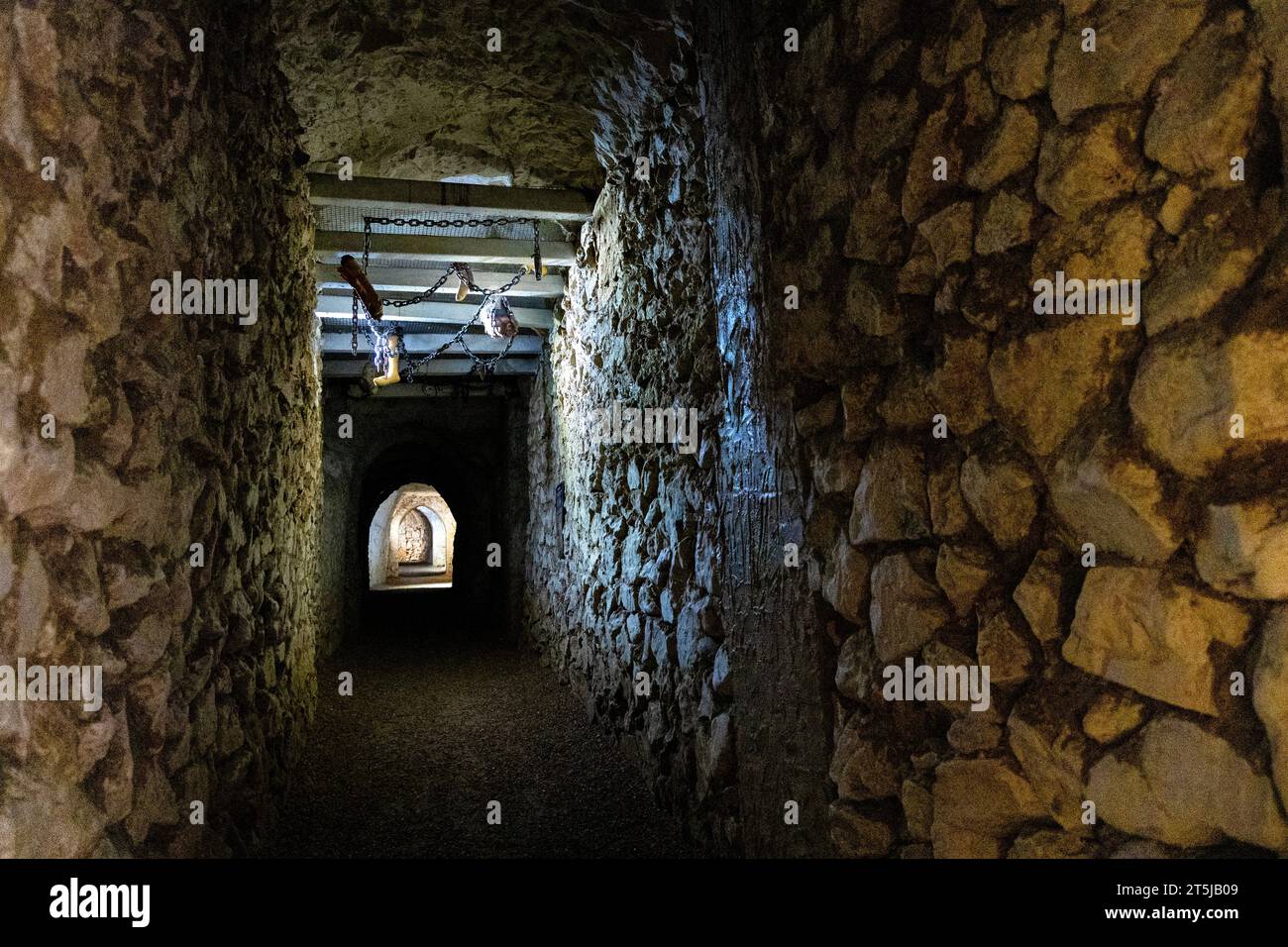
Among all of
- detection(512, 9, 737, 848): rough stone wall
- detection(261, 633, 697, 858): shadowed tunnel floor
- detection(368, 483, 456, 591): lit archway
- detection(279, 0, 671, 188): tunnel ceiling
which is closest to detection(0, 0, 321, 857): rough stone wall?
detection(279, 0, 671, 188): tunnel ceiling

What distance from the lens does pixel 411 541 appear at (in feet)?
72.1

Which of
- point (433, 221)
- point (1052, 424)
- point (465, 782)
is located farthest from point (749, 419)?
point (433, 221)

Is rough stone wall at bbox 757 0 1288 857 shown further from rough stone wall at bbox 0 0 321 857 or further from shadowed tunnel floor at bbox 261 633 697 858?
rough stone wall at bbox 0 0 321 857

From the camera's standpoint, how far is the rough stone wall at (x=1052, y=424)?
51.1 inches

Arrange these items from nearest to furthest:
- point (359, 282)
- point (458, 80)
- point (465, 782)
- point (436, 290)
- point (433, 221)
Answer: point (458, 80)
point (465, 782)
point (433, 221)
point (359, 282)
point (436, 290)

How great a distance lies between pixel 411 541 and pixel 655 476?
63.2 ft

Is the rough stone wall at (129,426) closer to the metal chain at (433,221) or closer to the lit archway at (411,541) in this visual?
the metal chain at (433,221)

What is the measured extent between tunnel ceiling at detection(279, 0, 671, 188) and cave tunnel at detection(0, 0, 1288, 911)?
0.02m

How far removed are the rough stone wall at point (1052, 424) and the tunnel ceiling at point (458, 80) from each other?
150cm

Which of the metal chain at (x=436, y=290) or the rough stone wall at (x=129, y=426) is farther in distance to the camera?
the metal chain at (x=436, y=290)

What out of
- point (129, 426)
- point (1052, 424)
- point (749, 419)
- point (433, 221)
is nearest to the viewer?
point (1052, 424)

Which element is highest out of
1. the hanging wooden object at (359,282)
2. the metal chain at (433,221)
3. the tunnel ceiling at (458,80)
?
the tunnel ceiling at (458,80)

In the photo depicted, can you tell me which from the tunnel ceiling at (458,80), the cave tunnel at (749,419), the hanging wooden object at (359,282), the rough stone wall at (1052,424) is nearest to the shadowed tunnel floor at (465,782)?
the cave tunnel at (749,419)

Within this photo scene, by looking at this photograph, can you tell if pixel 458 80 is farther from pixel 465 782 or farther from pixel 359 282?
pixel 465 782
